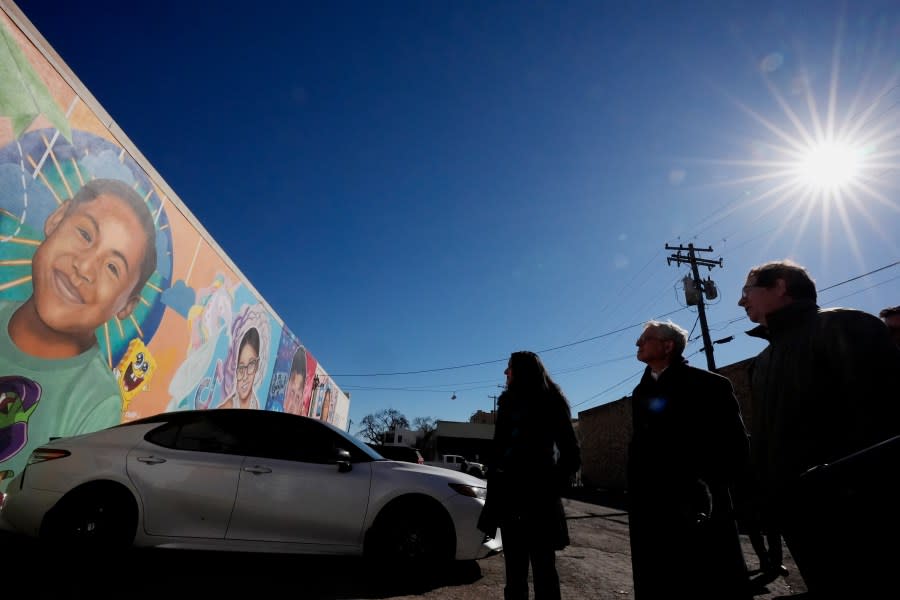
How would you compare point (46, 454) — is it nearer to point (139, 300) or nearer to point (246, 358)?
point (139, 300)

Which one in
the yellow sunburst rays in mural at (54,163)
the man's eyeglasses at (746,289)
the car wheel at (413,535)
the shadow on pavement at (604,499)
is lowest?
the shadow on pavement at (604,499)

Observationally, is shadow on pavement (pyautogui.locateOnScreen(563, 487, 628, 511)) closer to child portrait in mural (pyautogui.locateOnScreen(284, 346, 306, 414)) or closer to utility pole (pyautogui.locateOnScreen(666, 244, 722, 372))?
utility pole (pyautogui.locateOnScreen(666, 244, 722, 372))

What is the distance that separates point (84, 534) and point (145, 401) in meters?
5.04

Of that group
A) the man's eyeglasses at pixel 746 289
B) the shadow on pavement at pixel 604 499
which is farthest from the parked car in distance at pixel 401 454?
the man's eyeglasses at pixel 746 289

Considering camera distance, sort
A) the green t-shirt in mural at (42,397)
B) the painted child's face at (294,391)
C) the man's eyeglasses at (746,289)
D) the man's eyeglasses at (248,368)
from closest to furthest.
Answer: the man's eyeglasses at (746,289) → the green t-shirt in mural at (42,397) → the man's eyeglasses at (248,368) → the painted child's face at (294,391)

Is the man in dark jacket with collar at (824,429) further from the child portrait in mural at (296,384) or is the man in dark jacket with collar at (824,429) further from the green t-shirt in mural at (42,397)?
the child portrait in mural at (296,384)

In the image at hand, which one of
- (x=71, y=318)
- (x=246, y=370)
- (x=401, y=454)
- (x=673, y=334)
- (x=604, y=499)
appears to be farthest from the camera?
(x=604, y=499)

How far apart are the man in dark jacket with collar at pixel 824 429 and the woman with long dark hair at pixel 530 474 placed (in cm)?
97

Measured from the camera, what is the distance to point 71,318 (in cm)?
558

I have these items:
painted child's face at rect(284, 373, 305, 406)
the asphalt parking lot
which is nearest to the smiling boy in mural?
the asphalt parking lot

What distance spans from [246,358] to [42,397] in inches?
268

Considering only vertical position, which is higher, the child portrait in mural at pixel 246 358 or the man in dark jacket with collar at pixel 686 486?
the child portrait in mural at pixel 246 358

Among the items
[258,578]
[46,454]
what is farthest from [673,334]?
[46,454]

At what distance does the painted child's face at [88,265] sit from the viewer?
5199 mm
